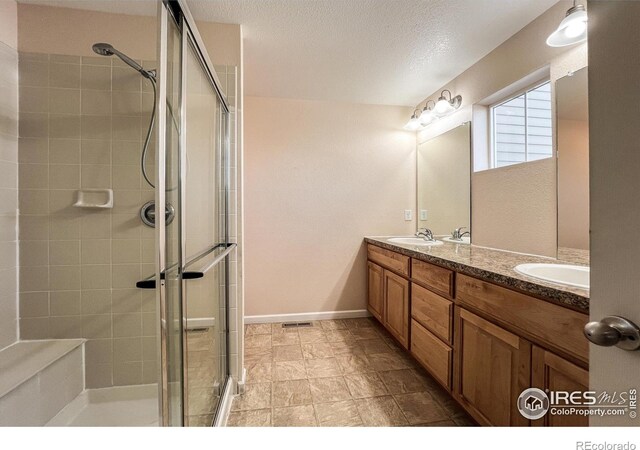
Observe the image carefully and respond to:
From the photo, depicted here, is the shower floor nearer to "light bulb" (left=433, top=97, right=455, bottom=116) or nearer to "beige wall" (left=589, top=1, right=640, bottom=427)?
"beige wall" (left=589, top=1, right=640, bottom=427)

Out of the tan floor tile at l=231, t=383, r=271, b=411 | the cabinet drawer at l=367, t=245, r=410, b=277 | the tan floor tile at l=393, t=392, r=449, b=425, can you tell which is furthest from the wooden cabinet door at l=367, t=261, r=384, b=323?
the tan floor tile at l=231, t=383, r=271, b=411

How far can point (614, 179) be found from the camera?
0.44 meters

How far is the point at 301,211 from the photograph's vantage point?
2.68m

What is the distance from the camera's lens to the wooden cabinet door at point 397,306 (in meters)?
1.88

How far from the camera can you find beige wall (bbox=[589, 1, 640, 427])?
41 centimetres

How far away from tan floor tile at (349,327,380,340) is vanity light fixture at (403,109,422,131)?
6.90 ft

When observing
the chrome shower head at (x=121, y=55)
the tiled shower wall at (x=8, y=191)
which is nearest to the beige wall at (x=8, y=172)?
the tiled shower wall at (x=8, y=191)

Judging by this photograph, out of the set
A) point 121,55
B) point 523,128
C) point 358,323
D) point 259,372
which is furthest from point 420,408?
point 121,55

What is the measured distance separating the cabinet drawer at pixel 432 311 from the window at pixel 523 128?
1.04m

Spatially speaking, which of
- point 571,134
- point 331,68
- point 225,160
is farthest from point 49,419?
point 571,134

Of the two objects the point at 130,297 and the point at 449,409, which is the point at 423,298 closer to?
the point at 449,409

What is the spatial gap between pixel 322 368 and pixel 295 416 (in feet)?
1.52

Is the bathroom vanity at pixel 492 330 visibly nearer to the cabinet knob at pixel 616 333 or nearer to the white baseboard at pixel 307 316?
the cabinet knob at pixel 616 333

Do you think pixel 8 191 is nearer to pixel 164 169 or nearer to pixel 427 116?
pixel 164 169
